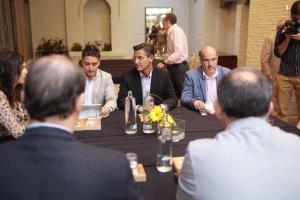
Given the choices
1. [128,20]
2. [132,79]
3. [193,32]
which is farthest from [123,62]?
[132,79]

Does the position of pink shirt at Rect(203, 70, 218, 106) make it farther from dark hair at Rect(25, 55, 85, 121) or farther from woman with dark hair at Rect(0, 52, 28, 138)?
dark hair at Rect(25, 55, 85, 121)

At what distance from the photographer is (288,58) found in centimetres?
339

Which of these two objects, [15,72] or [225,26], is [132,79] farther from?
[225,26]

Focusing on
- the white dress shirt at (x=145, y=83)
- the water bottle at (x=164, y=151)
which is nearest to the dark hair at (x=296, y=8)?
the white dress shirt at (x=145, y=83)

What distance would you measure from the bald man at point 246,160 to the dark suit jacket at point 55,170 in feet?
0.89

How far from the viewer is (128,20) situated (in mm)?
8383

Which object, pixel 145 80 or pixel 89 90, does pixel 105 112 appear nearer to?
pixel 89 90

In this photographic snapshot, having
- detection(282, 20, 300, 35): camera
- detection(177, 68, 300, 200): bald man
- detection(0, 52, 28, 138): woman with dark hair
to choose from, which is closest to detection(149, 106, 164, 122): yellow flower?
detection(177, 68, 300, 200): bald man

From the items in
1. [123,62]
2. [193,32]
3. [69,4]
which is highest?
[69,4]

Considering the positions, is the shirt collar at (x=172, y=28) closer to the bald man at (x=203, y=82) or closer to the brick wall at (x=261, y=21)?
the brick wall at (x=261, y=21)

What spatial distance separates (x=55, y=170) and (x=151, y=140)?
41.7 inches

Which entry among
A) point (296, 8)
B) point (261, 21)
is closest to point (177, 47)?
point (261, 21)

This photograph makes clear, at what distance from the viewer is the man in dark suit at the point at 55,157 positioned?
2.70ft

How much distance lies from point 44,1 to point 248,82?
8.06m
